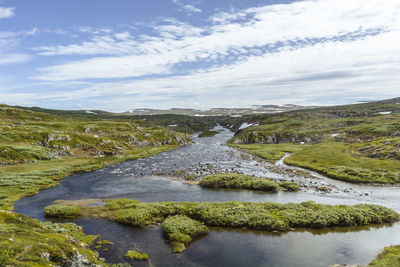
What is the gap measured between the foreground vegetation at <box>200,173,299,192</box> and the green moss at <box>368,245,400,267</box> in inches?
1050

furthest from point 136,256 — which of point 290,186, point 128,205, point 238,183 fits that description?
point 290,186

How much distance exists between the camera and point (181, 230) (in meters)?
35.3

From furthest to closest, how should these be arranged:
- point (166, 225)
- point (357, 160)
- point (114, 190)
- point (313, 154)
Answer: point (313, 154) < point (357, 160) < point (114, 190) < point (166, 225)

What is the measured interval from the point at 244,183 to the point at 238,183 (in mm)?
1647

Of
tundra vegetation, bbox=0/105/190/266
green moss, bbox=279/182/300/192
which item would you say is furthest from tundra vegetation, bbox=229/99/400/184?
tundra vegetation, bbox=0/105/190/266

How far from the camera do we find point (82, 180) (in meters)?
67.8

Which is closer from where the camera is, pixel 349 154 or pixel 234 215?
pixel 234 215

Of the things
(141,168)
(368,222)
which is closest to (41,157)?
(141,168)

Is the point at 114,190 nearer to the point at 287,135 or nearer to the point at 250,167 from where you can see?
the point at 250,167

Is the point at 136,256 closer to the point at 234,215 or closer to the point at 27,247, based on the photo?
the point at 27,247

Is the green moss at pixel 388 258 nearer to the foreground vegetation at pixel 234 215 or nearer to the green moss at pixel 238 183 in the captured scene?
the foreground vegetation at pixel 234 215

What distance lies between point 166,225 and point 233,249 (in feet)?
38.7

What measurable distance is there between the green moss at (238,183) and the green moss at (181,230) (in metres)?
22.6

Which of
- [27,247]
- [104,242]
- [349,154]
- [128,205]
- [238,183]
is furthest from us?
[349,154]
